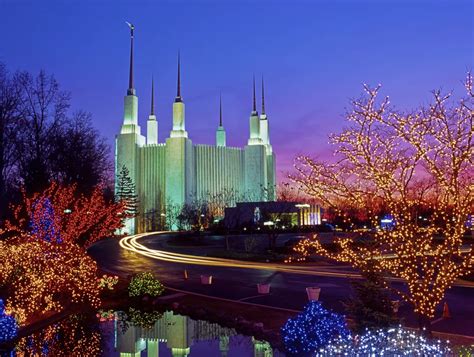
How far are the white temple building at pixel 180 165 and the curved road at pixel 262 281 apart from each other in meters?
52.7

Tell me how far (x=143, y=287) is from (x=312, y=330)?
356 inches

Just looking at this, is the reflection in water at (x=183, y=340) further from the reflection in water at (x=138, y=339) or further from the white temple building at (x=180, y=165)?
the white temple building at (x=180, y=165)

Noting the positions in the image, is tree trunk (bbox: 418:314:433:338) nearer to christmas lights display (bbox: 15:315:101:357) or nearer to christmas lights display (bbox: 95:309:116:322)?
christmas lights display (bbox: 15:315:101:357)

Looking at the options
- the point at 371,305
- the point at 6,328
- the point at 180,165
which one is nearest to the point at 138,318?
the point at 6,328

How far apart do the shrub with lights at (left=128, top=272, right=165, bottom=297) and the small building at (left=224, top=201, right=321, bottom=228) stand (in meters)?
34.9

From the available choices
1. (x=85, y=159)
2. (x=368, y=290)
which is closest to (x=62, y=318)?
(x=368, y=290)

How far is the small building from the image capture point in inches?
2146

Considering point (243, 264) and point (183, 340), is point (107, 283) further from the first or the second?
point (243, 264)

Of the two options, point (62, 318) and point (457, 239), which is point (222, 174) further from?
point (457, 239)

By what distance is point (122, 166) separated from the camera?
289 feet

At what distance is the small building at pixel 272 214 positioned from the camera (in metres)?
54.5

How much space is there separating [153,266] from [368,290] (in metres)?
19.9

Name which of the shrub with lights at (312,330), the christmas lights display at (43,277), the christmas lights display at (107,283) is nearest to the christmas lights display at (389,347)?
the shrub with lights at (312,330)

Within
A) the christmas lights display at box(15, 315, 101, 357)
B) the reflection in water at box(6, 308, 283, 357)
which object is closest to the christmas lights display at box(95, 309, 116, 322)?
the reflection in water at box(6, 308, 283, 357)
